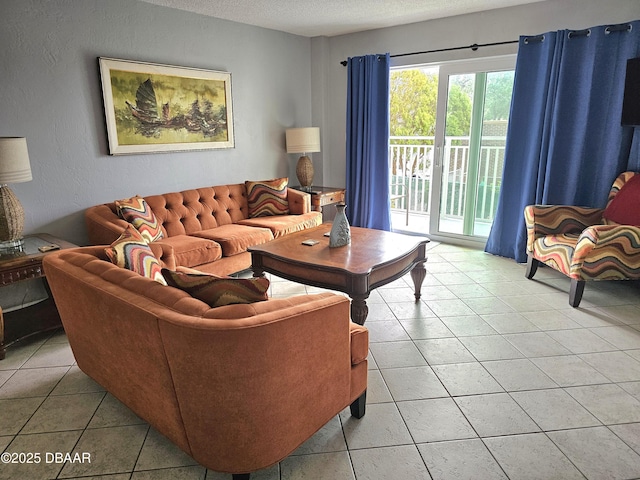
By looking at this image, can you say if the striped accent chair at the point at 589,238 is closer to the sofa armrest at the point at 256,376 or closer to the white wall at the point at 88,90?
the sofa armrest at the point at 256,376

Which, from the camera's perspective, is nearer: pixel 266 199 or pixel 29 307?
pixel 29 307

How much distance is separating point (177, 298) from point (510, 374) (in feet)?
6.19

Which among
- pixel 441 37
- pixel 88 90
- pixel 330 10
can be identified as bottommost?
pixel 88 90

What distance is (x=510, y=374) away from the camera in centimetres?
238

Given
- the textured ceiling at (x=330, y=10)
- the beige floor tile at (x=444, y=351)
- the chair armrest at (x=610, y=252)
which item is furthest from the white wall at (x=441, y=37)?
the beige floor tile at (x=444, y=351)

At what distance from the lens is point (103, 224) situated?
329 cm

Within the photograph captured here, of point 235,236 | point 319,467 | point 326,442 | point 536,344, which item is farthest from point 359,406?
point 235,236

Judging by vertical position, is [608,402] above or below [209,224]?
below

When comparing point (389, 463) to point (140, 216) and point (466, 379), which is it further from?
point (140, 216)

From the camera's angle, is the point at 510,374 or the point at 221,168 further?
the point at 221,168

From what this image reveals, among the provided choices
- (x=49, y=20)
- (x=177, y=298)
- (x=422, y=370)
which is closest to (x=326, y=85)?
(x=49, y=20)

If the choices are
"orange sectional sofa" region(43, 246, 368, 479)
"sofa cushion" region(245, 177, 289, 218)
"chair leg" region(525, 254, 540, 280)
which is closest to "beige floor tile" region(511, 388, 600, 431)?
"orange sectional sofa" region(43, 246, 368, 479)

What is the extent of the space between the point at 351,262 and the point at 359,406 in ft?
3.19

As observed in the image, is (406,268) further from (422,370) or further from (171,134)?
(171,134)
